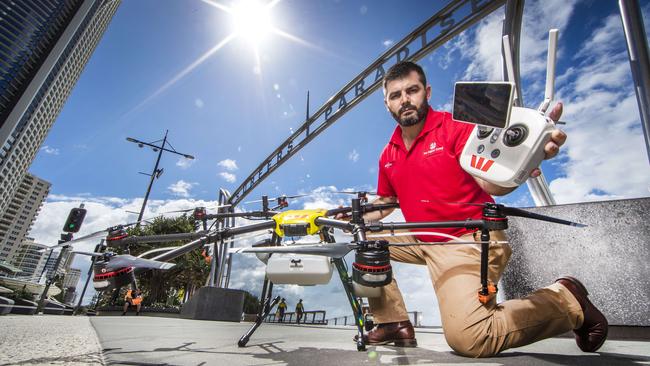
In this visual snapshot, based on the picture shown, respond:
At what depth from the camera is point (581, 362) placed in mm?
1257

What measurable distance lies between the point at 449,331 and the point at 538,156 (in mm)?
1033

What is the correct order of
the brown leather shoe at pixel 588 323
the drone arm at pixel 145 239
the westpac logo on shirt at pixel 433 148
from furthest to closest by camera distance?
1. the westpac logo on shirt at pixel 433 148
2. the drone arm at pixel 145 239
3. the brown leather shoe at pixel 588 323

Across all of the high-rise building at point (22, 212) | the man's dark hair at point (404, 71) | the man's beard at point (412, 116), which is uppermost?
the high-rise building at point (22, 212)

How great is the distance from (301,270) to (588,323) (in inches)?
65.4

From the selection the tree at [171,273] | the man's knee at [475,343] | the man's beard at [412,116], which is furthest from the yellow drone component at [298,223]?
the tree at [171,273]

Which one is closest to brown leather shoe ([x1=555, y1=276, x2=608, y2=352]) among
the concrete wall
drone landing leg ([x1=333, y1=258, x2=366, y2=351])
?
drone landing leg ([x1=333, y1=258, x2=366, y2=351])

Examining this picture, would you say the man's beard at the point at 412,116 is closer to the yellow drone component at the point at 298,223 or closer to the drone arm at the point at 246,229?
the yellow drone component at the point at 298,223

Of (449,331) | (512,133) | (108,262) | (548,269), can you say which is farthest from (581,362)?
(108,262)

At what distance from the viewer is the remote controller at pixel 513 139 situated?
1141mm

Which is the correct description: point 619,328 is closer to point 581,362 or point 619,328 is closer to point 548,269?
point 548,269

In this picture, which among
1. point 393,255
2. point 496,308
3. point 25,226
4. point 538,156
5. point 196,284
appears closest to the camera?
point 538,156

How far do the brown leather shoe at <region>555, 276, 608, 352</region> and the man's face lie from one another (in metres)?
1.52

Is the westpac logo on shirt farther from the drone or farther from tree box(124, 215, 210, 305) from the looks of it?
tree box(124, 215, 210, 305)

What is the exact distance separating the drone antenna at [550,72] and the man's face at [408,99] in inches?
46.2
